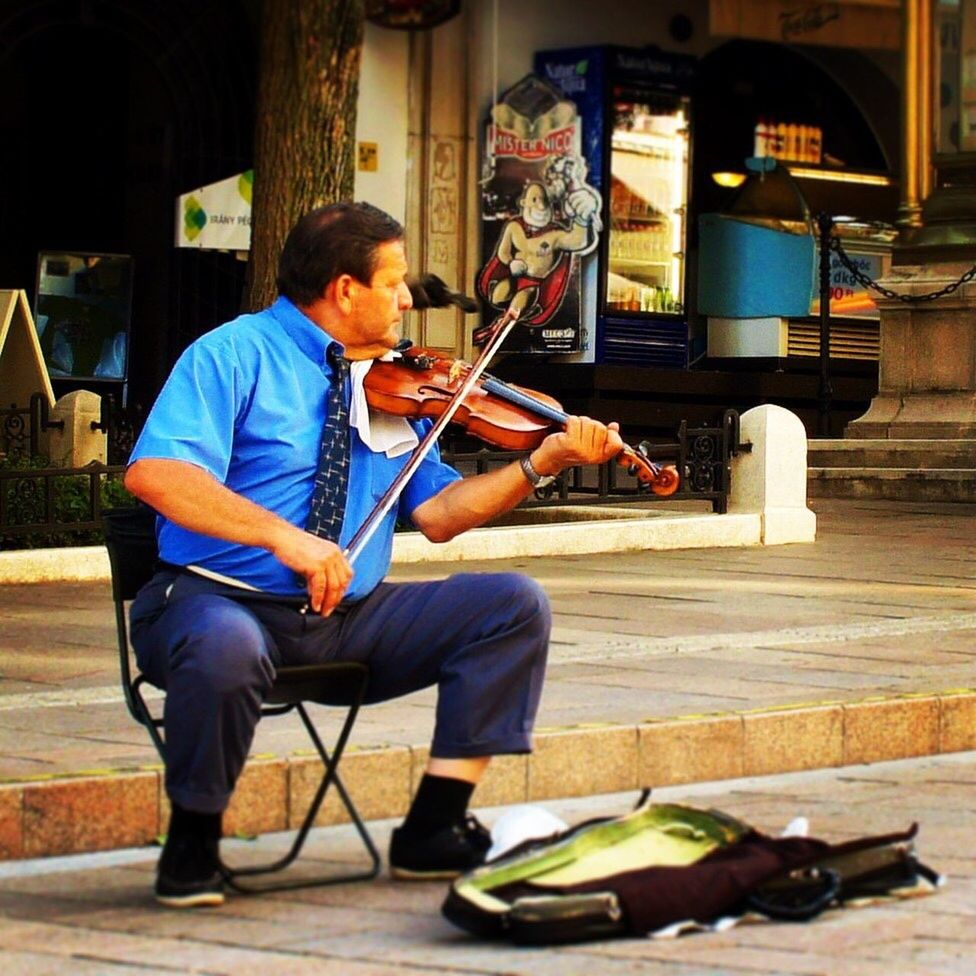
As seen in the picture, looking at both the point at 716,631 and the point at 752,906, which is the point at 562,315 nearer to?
the point at 716,631

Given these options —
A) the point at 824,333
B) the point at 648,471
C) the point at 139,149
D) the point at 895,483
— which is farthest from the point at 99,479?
the point at 139,149

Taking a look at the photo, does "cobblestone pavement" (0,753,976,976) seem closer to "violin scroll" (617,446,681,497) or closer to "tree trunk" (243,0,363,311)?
"violin scroll" (617,446,681,497)

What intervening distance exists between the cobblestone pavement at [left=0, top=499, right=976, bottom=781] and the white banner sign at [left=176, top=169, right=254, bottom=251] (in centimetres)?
788

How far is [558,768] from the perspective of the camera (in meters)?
5.79

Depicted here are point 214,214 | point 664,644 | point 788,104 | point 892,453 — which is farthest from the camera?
point 788,104

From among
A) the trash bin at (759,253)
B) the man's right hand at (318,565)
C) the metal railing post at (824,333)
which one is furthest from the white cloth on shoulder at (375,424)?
the trash bin at (759,253)

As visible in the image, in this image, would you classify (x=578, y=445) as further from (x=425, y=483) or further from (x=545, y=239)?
(x=545, y=239)

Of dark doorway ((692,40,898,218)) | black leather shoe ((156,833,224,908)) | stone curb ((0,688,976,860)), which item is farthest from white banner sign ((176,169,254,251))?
black leather shoe ((156,833,224,908))

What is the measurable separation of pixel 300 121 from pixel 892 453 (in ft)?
18.2

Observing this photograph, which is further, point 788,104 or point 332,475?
point 788,104

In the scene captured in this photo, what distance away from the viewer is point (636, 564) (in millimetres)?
10633

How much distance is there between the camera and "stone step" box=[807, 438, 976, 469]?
15359 millimetres

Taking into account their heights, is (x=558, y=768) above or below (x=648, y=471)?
below

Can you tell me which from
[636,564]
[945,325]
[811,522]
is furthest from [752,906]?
[945,325]
